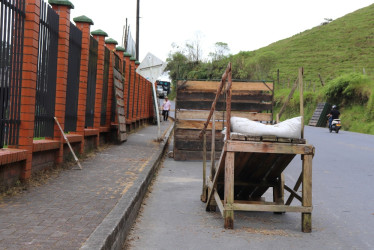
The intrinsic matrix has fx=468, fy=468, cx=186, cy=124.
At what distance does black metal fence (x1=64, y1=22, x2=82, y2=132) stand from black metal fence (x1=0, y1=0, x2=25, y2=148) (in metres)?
3.08

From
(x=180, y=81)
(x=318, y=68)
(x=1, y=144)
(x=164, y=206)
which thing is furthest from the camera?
(x=318, y=68)

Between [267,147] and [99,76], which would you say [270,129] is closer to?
[267,147]

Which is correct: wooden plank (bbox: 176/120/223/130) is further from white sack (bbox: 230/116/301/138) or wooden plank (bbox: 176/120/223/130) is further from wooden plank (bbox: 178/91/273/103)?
white sack (bbox: 230/116/301/138)

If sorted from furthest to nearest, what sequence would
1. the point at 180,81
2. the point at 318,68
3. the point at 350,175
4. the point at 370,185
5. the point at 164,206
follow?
the point at 318,68
the point at 180,81
the point at 350,175
the point at 370,185
the point at 164,206

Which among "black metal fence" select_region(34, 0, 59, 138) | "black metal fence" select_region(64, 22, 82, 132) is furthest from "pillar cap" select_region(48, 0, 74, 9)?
"black metal fence" select_region(64, 22, 82, 132)

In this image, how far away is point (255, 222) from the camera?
247 inches

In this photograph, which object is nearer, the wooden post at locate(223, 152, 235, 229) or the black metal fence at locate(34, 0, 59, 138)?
the wooden post at locate(223, 152, 235, 229)

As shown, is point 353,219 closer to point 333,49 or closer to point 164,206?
point 164,206

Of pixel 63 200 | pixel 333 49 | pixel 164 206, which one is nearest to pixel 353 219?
pixel 164 206

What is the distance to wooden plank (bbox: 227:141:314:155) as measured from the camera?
5.61 meters

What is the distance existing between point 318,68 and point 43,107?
6709 cm

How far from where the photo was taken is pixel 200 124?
1338cm

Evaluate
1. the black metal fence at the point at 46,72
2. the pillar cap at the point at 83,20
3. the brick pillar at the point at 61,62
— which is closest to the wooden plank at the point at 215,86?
the pillar cap at the point at 83,20

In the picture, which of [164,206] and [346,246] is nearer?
[346,246]
